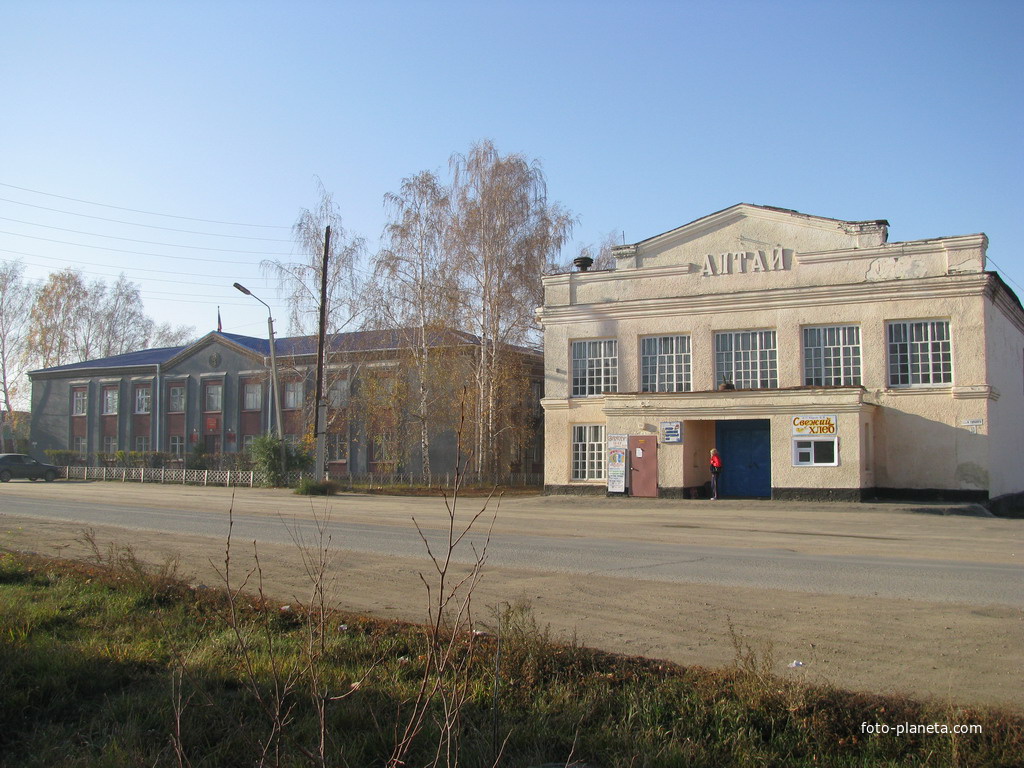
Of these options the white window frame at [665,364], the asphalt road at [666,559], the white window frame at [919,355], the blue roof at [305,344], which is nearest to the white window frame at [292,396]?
the blue roof at [305,344]

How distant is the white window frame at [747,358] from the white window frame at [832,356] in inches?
44.0

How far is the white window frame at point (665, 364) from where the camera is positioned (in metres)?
30.1

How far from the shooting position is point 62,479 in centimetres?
4888

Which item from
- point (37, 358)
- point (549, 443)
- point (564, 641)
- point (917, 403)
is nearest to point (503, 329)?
point (549, 443)

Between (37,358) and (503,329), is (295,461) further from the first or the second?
(37,358)

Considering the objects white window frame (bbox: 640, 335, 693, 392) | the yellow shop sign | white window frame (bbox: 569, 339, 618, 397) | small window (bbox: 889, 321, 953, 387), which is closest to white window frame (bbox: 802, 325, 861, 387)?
small window (bbox: 889, 321, 953, 387)

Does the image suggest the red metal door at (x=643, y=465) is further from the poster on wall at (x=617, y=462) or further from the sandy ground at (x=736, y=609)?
the sandy ground at (x=736, y=609)

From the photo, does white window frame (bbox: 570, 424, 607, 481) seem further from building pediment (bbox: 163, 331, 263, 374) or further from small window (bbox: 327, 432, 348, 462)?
building pediment (bbox: 163, 331, 263, 374)

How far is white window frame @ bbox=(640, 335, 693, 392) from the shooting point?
1184 inches

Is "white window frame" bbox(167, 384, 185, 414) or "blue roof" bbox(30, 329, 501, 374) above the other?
"blue roof" bbox(30, 329, 501, 374)

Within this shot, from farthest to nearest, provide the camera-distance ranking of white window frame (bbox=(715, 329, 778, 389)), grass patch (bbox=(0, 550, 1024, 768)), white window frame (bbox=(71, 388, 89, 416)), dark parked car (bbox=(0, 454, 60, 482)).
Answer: white window frame (bbox=(71, 388, 89, 416)) → dark parked car (bbox=(0, 454, 60, 482)) → white window frame (bbox=(715, 329, 778, 389)) → grass patch (bbox=(0, 550, 1024, 768))

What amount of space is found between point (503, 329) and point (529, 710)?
3472 cm

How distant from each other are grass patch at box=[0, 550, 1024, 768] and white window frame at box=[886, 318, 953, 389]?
23677 mm

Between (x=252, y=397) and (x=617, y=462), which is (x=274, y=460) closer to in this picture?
(x=252, y=397)
